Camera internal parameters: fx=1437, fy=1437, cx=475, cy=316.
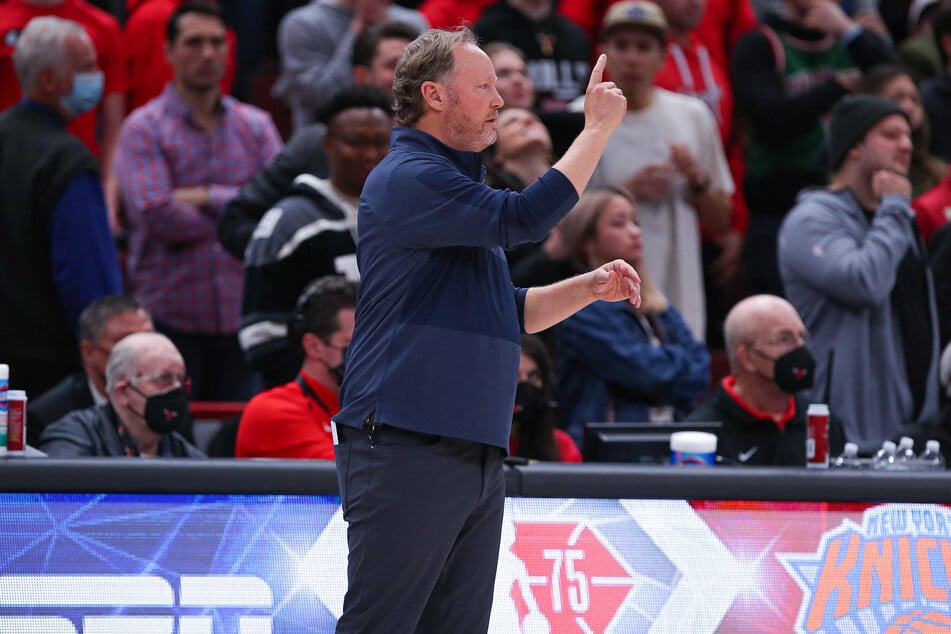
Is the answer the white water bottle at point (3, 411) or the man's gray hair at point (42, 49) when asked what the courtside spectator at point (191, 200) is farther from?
the white water bottle at point (3, 411)

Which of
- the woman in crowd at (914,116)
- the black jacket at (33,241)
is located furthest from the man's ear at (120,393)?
the woman in crowd at (914,116)

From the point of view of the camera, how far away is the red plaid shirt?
618 centimetres

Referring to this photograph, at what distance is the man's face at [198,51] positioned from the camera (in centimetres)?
631

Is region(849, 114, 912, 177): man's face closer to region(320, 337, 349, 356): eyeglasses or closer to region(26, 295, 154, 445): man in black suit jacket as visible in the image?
region(320, 337, 349, 356): eyeglasses

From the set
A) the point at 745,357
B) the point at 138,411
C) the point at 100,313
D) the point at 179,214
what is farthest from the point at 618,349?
the point at 179,214

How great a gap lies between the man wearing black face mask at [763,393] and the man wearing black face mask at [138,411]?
1.71 metres

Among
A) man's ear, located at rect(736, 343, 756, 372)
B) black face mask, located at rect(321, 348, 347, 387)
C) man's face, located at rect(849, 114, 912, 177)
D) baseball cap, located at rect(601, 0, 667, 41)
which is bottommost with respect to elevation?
black face mask, located at rect(321, 348, 347, 387)

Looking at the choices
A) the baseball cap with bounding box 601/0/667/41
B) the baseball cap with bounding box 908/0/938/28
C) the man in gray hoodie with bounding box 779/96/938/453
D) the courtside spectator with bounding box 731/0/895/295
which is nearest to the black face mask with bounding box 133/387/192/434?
the man in gray hoodie with bounding box 779/96/938/453

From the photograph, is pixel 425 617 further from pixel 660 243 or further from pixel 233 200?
pixel 660 243

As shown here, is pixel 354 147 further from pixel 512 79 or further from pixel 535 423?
pixel 535 423

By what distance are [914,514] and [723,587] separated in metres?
0.54

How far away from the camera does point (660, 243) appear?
6.40 m

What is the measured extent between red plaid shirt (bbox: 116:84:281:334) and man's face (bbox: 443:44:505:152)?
3461 mm

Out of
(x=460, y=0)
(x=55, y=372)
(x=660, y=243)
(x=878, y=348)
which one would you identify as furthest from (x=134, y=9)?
Answer: (x=878, y=348)
